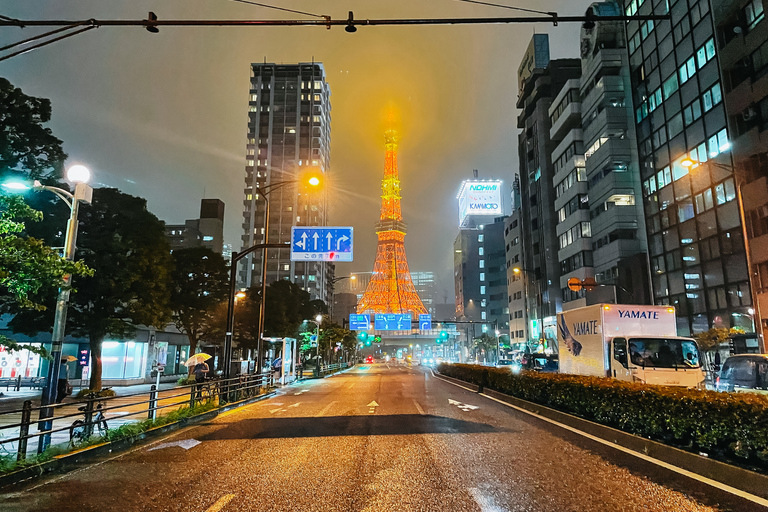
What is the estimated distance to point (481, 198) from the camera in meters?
35.7

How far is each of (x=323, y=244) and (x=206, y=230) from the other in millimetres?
80703

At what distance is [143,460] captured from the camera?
27.8 feet

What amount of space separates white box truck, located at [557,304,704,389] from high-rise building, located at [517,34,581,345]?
44.1 m

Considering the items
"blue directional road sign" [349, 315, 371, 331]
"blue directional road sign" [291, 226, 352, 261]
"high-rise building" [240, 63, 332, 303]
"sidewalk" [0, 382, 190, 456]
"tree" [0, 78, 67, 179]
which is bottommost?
"sidewalk" [0, 382, 190, 456]

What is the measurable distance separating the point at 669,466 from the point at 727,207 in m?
31.3

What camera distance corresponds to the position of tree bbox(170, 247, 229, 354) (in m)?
36.2

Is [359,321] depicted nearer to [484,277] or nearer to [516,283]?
[516,283]

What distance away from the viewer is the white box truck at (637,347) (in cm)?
1283

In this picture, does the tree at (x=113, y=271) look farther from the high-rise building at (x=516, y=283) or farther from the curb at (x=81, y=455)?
the high-rise building at (x=516, y=283)

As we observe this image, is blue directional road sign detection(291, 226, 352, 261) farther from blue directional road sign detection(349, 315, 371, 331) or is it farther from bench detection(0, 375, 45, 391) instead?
blue directional road sign detection(349, 315, 371, 331)

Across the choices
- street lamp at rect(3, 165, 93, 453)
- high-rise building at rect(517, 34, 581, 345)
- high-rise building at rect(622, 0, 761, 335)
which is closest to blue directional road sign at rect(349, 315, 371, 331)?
high-rise building at rect(517, 34, 581, 345)

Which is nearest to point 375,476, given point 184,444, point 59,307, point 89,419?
point 184,444

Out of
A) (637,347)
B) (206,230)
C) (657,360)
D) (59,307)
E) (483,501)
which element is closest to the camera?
(483,501)

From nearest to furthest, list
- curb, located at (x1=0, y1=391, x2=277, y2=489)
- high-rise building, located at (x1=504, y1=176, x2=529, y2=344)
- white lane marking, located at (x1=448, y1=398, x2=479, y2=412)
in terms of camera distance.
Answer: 1. curb, located at (x1=0, y1=391, x2=277, y2=489)
2. white lane marking, located at (x1=448, y1=398, x2=479, y2=412)
3. high-rise building, located at (x1=504, y1=176, x2=529, y2=344)
